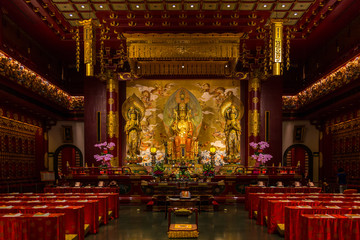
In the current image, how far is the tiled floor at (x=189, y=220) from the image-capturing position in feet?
19.1

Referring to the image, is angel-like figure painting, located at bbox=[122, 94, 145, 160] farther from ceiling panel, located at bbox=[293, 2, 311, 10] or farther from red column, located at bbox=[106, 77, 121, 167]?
ceiling panel, located at bbox=[293, 2, 311, 10]

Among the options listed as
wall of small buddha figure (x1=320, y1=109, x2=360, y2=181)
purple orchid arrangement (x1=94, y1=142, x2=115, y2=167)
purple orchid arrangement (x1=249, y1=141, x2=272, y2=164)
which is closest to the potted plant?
purple orchid arrangement (x1=94, y1=142, x2=115, y2=167)

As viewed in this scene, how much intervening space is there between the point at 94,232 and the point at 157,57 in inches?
308

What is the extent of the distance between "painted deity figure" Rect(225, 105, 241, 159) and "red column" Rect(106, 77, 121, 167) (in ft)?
13.8

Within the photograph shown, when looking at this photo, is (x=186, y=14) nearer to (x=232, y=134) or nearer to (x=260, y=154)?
(x=232, y=134)

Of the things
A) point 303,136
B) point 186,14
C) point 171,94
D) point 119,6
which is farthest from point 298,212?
point 303,136

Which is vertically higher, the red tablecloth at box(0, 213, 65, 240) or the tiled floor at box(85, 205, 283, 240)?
the red tablecloth at box(0, 213, 65, 240)

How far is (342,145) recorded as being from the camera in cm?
1314

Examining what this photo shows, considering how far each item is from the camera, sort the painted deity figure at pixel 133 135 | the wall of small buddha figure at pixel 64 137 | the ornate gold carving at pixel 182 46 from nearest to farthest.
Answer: the ornate gold carving at pixel 182 46 < the painted deity figure at pixel 133 135 < the wall of small buddha figure at pixel 64 137

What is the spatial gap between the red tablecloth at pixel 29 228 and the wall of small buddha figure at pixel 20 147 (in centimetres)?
827

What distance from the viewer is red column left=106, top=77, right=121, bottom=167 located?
1351 centimetres

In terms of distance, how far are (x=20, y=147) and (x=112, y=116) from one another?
360 centimetres

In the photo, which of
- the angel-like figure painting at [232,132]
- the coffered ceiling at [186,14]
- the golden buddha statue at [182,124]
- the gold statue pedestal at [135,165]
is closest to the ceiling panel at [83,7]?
the coffered ceiling at [186,14]

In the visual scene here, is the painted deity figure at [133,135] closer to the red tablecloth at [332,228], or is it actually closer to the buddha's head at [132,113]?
the buddha's head at [132,113]
